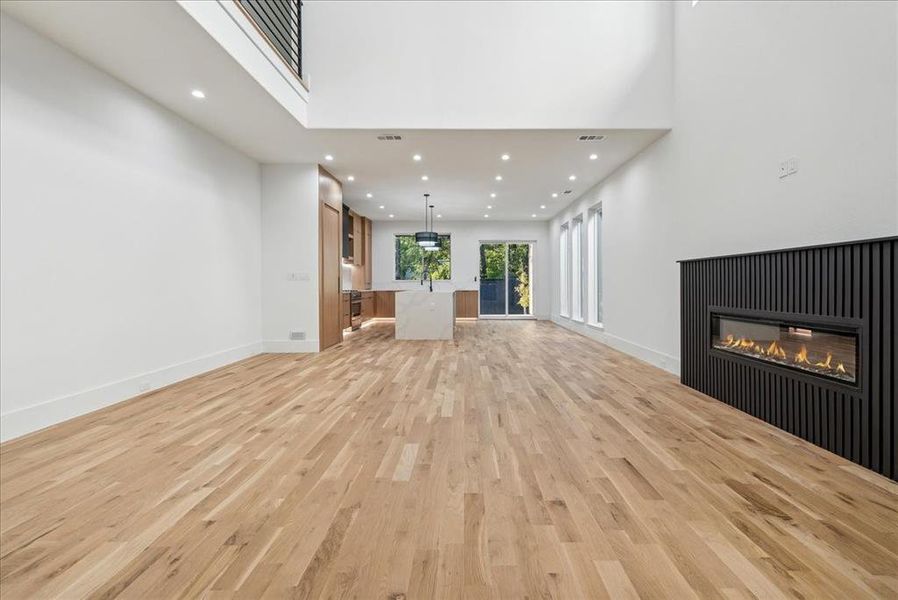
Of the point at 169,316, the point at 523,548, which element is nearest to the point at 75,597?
the point at 523,548

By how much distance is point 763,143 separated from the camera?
3.26 m

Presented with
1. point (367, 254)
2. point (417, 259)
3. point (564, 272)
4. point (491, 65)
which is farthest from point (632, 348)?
point (367, 254)

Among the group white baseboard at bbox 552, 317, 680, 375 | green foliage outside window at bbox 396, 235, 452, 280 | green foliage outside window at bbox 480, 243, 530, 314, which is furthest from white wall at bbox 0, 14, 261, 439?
green foliage outside window at bbox 480, 243, 530, 314

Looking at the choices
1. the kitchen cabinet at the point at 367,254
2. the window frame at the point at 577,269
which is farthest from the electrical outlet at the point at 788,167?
the kitchen cabinet at the point at 367,254

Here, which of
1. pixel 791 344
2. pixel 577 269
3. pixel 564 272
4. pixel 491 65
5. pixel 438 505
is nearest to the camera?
pixel 438 505

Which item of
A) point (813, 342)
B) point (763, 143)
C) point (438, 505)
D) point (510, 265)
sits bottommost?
point (438, 505)

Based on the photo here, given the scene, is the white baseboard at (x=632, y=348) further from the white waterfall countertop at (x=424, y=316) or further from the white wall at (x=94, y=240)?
the white wall at (x=94, y=240)

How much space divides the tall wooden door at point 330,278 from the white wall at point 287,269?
7.0 inches

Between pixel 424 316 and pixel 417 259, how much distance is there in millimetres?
4395

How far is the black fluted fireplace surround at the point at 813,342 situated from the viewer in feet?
6.99

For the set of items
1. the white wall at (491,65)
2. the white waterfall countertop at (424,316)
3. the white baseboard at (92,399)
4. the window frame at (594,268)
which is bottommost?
the white baseboard at (92,399)

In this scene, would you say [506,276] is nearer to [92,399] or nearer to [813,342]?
[813,342]

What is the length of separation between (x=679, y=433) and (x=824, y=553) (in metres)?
1.24

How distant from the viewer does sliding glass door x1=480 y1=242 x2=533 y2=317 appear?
12.0 meters
